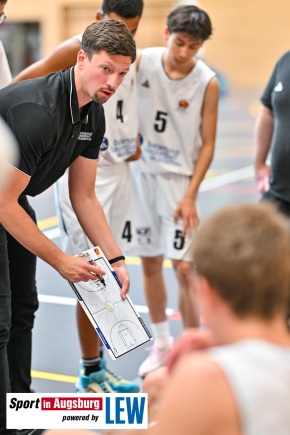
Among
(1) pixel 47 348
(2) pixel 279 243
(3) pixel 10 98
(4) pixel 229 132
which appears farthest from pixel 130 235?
(4) pixel 229 132

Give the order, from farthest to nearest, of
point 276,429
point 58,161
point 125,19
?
1. point 125,19
2. point 58,161
3. point 276,429

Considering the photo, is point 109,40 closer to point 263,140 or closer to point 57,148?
point 57,148

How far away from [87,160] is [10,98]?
62 cm

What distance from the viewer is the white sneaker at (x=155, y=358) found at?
4.38m

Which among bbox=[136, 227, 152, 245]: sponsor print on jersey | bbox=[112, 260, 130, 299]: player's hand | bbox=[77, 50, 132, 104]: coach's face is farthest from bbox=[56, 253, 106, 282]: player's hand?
bbox=[136, 227, 152, 245]: sponsor print on jersey

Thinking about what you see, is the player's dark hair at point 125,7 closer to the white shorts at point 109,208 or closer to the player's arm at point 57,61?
the player's arm at point 57,61

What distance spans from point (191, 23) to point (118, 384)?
2.19 metres

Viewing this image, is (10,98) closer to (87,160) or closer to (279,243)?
(87,160)

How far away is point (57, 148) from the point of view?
3203mm

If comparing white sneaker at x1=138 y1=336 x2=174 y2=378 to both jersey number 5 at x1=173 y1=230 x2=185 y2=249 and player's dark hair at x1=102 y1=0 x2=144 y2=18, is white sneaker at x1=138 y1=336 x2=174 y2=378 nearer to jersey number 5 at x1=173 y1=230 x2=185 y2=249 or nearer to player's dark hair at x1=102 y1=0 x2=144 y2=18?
jersey number 5 at x1=173 y1=230 x2=185 y2=249

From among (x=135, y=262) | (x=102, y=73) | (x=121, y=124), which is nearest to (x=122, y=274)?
(x=102, y=73)

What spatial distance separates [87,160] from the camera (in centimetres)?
352

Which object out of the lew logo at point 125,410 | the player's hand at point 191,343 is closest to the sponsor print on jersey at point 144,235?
the lew logo at point 125,410

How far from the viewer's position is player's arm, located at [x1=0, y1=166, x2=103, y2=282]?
9.75 ft
